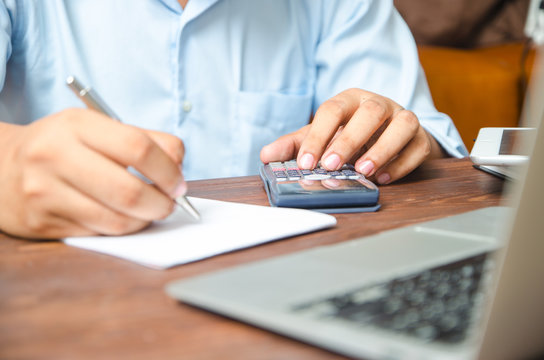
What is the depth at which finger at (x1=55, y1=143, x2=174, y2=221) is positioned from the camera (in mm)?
313

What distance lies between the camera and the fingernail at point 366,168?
0.47 meters

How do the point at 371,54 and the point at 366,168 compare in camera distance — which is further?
the point at 371,54

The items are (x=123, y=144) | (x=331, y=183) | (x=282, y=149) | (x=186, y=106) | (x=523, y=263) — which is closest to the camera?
(x=523, y=263)

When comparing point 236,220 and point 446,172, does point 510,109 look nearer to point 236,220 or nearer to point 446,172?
point 446,172

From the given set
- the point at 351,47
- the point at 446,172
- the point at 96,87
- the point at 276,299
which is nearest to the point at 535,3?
the point at 351,47

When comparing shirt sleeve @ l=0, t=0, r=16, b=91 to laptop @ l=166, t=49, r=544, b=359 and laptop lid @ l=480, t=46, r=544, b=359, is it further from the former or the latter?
laptop lid @ l=480, t=46, r=544, b=359

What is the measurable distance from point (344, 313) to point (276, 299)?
3 cm

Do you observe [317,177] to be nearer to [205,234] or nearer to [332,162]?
[332,162]

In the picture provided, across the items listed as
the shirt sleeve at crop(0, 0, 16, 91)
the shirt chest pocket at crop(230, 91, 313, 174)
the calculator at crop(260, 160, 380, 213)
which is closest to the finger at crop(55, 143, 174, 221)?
the calculator at crop(260, 160, 380, 213)

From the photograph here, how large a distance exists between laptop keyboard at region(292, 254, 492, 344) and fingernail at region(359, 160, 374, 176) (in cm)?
23

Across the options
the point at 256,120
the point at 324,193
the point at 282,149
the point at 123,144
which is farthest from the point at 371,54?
the point at 123,144

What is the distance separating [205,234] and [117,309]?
0.10m

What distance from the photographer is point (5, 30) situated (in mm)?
587

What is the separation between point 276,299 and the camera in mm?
223
